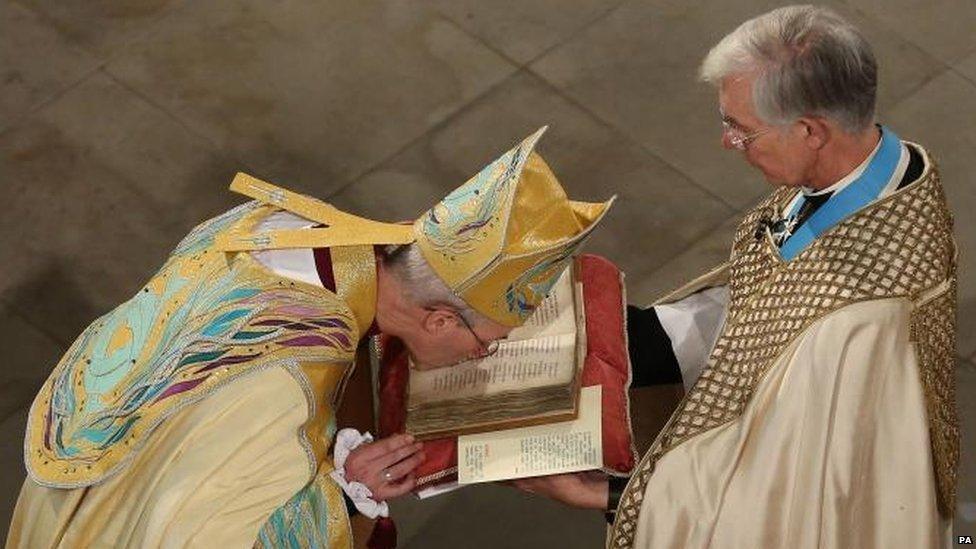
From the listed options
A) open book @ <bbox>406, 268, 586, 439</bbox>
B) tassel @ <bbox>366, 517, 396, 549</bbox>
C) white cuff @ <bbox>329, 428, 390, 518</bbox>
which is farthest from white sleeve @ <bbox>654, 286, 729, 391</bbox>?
white cuff @ <bbox>329, 428, 390, 518</bbox>

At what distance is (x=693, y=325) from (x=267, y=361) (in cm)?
135

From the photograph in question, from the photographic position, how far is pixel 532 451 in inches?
154

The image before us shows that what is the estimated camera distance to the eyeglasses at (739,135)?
3.92 meters

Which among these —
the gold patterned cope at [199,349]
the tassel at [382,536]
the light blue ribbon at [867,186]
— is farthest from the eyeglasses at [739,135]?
the tassel at [382,536]

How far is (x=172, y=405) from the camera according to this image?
12.1 feet

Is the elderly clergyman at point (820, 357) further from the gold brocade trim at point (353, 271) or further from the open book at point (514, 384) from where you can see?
the gold brocade trim at point (353, 271)

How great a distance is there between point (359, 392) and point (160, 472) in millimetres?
818

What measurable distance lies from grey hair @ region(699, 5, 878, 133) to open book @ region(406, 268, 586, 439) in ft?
2.36

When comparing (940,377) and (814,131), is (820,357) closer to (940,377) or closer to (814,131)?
(940,377)

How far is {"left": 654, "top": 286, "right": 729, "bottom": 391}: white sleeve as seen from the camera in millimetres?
4559

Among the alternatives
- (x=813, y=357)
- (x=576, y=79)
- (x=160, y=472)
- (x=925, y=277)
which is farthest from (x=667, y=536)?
(x=576, y=79)

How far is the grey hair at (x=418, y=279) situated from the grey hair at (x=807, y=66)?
79cm

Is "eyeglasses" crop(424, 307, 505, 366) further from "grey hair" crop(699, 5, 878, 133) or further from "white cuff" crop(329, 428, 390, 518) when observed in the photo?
"grey hair" crop(699, 5, 878, 133)

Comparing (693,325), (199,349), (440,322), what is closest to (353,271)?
(440,322)
